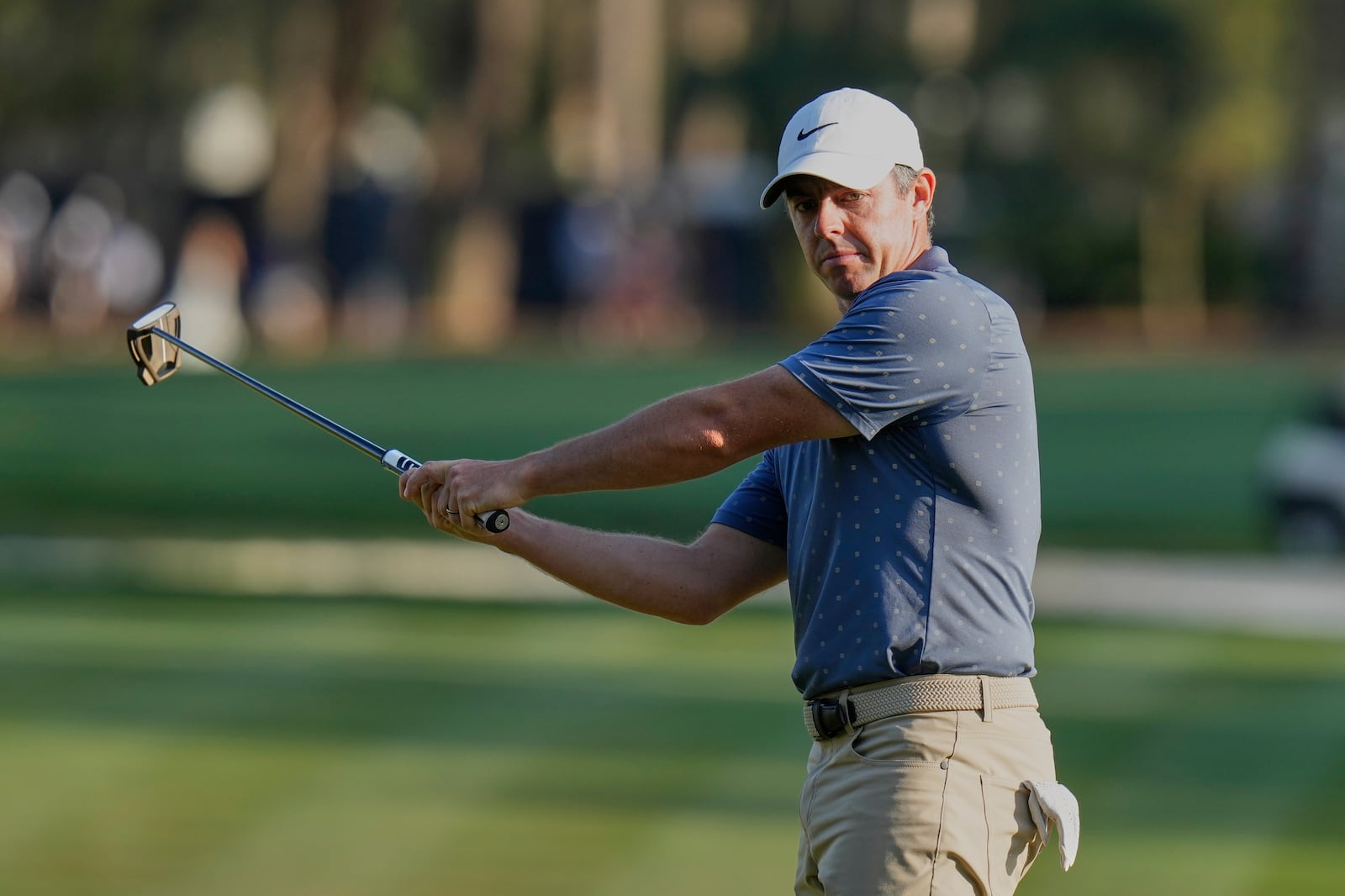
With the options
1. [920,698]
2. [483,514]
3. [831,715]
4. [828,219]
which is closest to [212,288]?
[483,514]

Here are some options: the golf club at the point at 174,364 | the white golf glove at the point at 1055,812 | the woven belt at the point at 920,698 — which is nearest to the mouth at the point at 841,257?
the woven belt at the point at 920,698

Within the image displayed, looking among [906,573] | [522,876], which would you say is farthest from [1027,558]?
[522,876]

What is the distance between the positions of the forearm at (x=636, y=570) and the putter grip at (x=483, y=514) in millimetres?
123

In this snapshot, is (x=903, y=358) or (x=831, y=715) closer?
(x=903, y=358)

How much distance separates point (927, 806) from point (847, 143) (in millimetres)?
1315

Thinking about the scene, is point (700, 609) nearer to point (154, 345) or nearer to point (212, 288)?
point (154, 345)

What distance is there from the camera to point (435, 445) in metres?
20.6

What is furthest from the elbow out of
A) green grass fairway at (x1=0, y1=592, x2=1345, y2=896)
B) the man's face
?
green grass fairway at (x1=0, y1=592, x2=1345, y2=896)

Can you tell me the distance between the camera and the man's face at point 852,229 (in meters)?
4.21

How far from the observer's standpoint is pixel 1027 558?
4.20 m

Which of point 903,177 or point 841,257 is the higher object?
point 903,177

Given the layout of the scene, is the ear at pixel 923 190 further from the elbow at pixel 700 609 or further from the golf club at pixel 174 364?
the golf club at pixel 174 364

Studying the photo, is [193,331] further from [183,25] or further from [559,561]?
[559,561]

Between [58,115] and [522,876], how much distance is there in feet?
86.8
